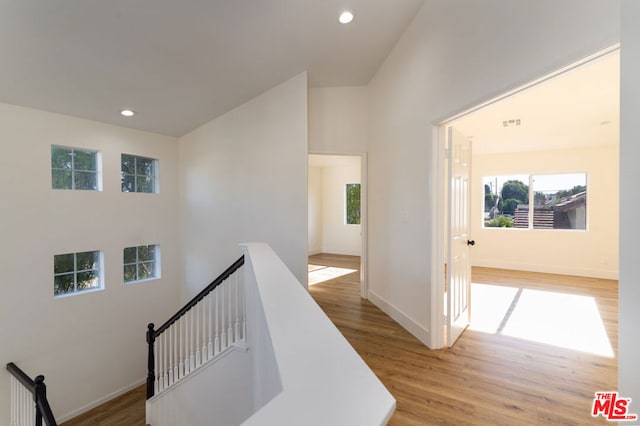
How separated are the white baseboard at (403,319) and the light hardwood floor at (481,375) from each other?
6cm

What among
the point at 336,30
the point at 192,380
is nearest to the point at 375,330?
the point at 192,380

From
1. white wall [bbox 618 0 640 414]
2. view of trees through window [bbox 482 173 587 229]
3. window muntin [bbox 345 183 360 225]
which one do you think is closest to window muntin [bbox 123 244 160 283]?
window muntin [bbox 345 183 360 225]

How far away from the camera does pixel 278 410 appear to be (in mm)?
538

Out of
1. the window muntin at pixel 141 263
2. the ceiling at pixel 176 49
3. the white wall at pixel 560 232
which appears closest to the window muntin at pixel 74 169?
the ceiling at pixel 176 49

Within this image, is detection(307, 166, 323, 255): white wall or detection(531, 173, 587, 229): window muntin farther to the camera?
detection(307, 166, 323, 255): white wall

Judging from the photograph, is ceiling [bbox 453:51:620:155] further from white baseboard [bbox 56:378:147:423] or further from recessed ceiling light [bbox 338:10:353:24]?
white baseboard [bbox 56:378:147:423]

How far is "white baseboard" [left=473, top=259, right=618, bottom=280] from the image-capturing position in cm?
518

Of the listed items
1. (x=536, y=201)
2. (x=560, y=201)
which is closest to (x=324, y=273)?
(x=536, y=201)

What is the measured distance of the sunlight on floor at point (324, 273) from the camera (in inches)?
218

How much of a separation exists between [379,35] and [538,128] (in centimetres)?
313

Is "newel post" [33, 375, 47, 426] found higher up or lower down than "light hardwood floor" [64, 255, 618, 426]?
lower down

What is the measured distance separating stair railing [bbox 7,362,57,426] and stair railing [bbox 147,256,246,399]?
110 cm

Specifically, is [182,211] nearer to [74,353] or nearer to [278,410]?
[74,353]

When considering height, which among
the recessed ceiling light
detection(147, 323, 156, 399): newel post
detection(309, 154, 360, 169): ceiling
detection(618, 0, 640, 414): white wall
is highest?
the recessed ceiling light
